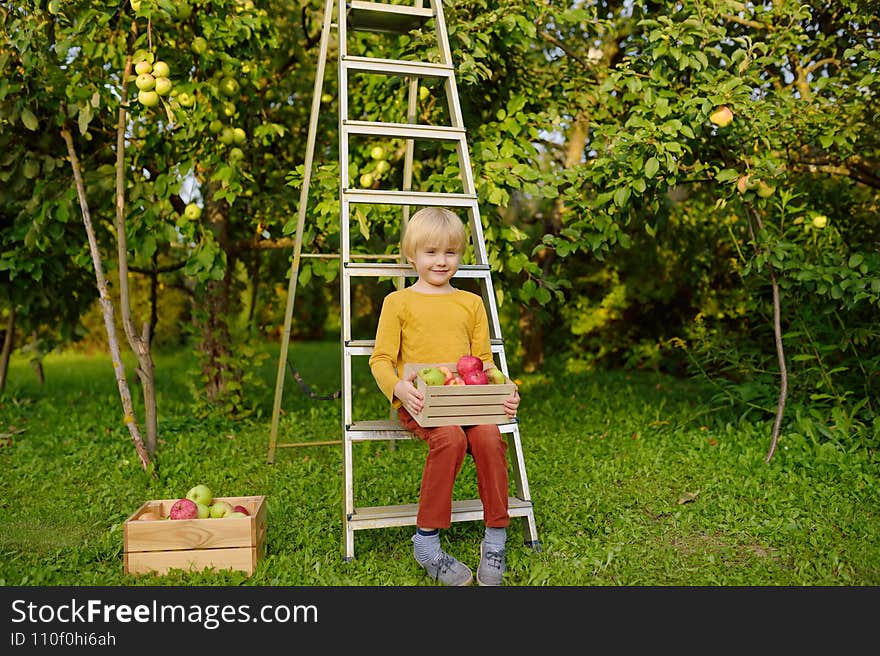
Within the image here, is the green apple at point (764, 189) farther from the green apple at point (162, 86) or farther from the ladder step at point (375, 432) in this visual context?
the green apple at point (162, 86)

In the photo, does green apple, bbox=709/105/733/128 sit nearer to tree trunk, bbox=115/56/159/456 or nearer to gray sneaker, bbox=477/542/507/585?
gray sneaker, bbox=477/542/507/585

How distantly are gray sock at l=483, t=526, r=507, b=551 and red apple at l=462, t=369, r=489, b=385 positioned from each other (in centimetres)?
46

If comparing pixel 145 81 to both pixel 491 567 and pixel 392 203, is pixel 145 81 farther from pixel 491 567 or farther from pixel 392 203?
pixel 491 567

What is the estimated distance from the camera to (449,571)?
248 cm

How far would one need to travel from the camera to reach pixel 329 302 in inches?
474

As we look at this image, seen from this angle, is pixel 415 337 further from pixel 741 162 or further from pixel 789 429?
pixel 789 429

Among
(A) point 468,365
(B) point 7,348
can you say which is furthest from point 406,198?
(B) point 7,348

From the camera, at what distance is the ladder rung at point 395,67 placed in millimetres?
3205

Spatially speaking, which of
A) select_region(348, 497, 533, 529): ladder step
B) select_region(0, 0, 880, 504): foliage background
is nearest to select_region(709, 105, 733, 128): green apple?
select_region(0, 0, 880, 504): foliage background

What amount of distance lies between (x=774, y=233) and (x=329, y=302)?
8479 mm

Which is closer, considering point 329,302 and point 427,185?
point 427,185

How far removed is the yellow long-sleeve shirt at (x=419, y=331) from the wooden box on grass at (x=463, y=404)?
0.64 ft

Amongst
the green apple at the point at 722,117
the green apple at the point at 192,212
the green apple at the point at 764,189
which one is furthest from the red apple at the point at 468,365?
the green apple at the point at 192,212
